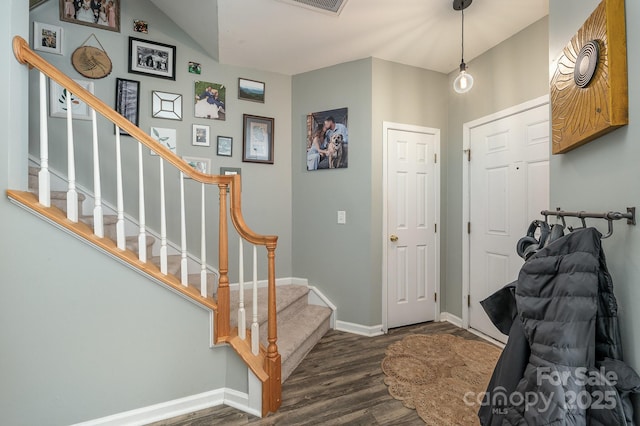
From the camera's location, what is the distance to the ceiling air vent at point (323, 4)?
1960 mm

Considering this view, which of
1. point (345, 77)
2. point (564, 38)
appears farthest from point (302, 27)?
point (564, 38)

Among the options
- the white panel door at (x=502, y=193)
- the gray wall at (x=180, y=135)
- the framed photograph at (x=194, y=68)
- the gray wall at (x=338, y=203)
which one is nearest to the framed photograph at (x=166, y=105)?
the gray wall at (x=180, y=135)

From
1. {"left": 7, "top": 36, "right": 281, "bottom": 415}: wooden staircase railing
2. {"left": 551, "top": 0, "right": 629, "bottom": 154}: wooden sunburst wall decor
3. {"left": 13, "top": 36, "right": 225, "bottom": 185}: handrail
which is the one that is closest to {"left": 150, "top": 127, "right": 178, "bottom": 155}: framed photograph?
{"left": 7, "top": 36, "right": 281, "bottom": 415}: wooden staircase railing

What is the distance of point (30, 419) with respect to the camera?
1.44 meters

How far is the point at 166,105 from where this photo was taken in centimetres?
259

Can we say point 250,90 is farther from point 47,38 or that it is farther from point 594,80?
point 594,80

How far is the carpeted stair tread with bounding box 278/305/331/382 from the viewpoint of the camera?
1990 millimetres

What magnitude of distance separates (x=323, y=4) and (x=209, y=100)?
140cm

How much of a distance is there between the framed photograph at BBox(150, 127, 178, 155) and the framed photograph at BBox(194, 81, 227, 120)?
11.8 inches

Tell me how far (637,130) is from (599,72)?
24cm

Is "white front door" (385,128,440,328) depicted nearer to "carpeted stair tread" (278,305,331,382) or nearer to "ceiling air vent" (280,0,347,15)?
"carpeted stair tread" (278,305,331,382)

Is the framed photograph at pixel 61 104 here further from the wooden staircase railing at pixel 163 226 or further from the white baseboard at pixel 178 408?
the white baseboard at pixel 178 408

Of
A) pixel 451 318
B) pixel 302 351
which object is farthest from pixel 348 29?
pixel 451 318

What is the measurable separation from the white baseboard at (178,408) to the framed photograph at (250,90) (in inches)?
102
